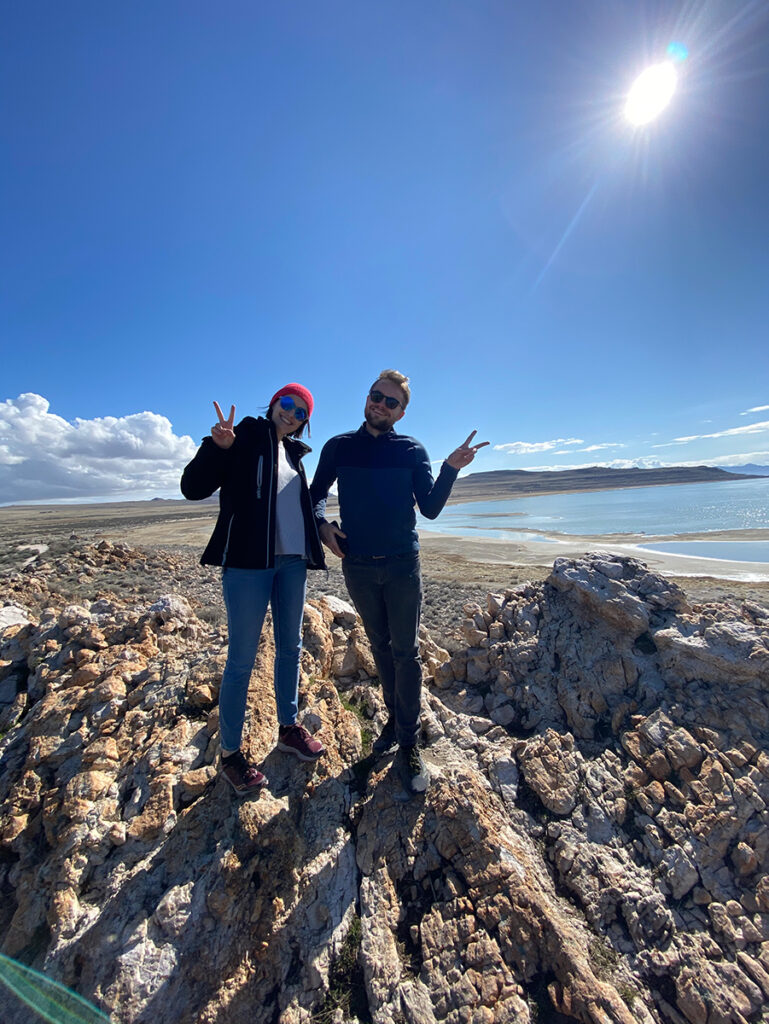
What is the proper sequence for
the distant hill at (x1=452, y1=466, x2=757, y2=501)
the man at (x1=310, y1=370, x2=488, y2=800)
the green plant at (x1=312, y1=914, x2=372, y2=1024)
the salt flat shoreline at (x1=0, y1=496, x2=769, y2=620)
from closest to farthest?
1. the green plant at (x1=312, y1=914, x2=372, y2=1024)
2. the man at (x1=310, y1=370, x2=488, y2=800)
3. the salt flat shoreline at (x1=0, y1=496, x2=769, y2=620)
4. the distant hill at (x1=452, y1=466, x2=757, y2=501)

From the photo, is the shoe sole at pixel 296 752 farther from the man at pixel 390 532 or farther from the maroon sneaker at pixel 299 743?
the man at pixel 390 532

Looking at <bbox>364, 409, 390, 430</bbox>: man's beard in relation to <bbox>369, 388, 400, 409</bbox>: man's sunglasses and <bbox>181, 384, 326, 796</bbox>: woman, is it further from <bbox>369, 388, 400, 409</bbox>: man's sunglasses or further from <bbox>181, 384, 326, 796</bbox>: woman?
<bbox>181, 384, 326, 796</bbox>: woman

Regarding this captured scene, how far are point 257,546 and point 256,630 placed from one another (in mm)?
572

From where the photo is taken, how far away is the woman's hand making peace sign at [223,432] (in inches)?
105

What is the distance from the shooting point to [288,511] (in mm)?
2902

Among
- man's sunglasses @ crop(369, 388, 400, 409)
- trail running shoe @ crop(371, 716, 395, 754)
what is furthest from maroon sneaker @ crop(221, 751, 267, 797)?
man's sunglasses @ crop(369, 388, 400, 409)

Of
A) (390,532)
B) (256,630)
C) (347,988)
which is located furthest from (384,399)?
(347,988)

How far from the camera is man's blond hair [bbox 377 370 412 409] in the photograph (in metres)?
3.09

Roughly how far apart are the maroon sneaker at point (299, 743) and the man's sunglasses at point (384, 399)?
2.40 metres

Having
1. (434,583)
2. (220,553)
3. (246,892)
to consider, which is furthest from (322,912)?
(434,583)

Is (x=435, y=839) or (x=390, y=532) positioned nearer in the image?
(x=435, y=839)

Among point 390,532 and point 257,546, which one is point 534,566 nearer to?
point 390,532

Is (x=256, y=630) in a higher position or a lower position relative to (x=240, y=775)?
higher

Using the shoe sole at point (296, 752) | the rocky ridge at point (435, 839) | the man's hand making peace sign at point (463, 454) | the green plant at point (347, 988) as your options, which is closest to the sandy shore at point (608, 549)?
the rocky ridge at point (435, 839)
